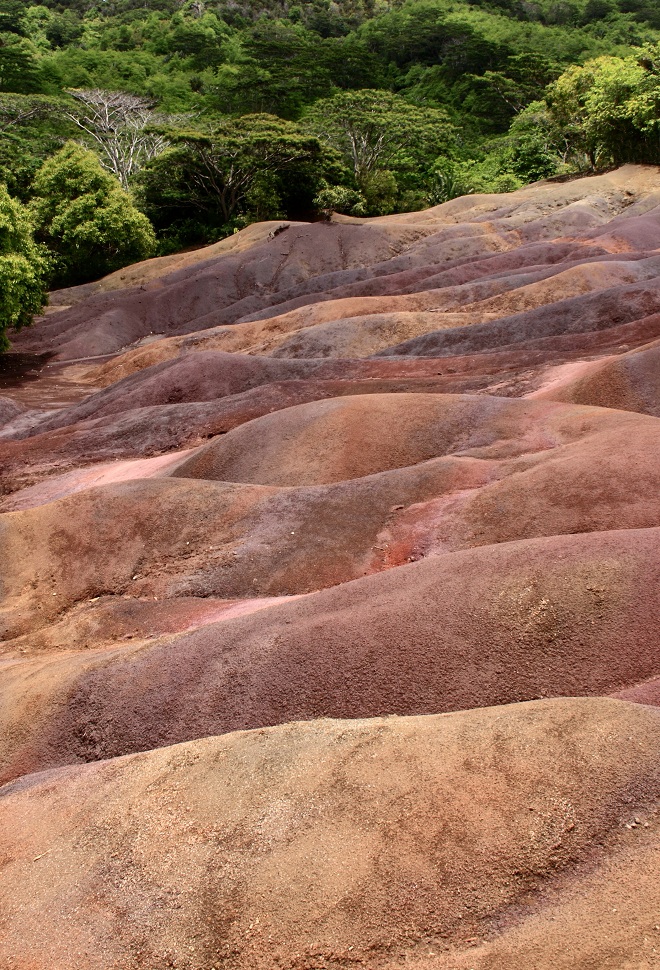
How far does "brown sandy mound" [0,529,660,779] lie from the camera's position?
24.2 ft

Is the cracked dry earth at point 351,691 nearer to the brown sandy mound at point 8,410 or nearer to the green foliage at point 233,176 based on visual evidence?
the brown sandy mound at point 8,410

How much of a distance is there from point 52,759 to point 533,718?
4948mm

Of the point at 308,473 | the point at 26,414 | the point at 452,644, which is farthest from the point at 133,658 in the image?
the point at 26,414

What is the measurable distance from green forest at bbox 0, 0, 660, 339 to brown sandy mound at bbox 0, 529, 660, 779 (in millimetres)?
25240

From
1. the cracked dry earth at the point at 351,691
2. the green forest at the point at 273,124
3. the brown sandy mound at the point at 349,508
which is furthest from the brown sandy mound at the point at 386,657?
the green forest at the point at 273,124

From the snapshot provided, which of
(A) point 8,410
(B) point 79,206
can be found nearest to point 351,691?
(A) point 8,410

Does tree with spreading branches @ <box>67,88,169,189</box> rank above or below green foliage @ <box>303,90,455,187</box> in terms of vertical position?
above

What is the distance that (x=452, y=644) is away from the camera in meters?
7.79

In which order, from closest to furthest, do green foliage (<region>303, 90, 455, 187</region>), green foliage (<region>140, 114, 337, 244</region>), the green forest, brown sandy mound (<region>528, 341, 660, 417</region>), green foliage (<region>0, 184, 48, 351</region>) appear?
brown sandy mound (<region>528, 341, 660, 417</region>), green foliage (<region>0, 184, 48, 351</region>), the green forest, green foliage (<region>140, 114, 337, 244</region>), green foliage (<region>303, 90, 455, 187</region>)

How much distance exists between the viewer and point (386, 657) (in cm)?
783

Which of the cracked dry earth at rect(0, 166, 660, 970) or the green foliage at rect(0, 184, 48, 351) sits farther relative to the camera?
the green foliage at rect(0, 184, 48, 351)

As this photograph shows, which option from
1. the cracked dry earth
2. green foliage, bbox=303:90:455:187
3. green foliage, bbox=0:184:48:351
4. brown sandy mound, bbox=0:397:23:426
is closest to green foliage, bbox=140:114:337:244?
green foliage, bbox=303:90:455:187

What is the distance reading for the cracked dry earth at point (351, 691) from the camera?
15.3 ft

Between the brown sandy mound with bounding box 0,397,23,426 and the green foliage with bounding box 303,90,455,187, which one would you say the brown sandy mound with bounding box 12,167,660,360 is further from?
the brown sandy mound with bounding box 0,397,23,426
